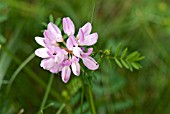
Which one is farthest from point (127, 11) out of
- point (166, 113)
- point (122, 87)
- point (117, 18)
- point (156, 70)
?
point (166, 113)

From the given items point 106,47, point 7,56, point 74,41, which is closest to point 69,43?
point 74,41

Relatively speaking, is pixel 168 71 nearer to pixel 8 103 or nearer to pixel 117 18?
A: pixel 117 18

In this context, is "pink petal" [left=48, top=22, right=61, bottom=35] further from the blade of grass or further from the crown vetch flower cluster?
the blade of grass

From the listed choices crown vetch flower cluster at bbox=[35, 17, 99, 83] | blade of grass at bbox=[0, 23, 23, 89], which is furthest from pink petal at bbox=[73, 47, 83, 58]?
blade of grass at bbox=[0, 23, 23, 89]

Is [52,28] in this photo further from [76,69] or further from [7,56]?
[7,56]

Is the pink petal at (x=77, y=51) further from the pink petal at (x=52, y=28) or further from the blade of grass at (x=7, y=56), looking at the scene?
the blade of grass at (x=7, y=56)
